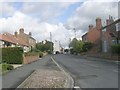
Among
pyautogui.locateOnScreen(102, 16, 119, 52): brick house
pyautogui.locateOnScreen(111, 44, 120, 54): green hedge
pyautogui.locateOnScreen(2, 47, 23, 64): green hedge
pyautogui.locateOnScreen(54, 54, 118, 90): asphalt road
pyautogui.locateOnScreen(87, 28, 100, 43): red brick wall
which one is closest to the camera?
pyautogui.locateOnScreen(54, 54, 118, 90): asphalt road

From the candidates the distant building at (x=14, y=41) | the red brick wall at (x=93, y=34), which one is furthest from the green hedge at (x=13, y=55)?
the red brick wall at (x=93, y=34)

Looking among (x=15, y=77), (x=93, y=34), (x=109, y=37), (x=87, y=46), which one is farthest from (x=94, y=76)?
(x=93, y=34)

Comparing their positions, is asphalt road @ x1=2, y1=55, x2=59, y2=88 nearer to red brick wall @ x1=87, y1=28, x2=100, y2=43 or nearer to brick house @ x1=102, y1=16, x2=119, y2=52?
brick house @ x1=102, y1=16, x2=119, y2=52

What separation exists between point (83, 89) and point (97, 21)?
82.5 meters

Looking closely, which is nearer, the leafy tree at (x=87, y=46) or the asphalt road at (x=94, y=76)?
the asphalt road at (x=94, y=76)

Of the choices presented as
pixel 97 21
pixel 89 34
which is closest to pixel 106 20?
pixel 97 21

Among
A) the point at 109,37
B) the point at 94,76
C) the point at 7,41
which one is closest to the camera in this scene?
the point at 94,76

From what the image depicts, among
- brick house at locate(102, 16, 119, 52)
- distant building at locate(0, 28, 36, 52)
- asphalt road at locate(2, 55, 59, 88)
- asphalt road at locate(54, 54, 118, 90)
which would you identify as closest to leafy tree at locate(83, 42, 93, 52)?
brick house at locate(102, 16, 119, 52)

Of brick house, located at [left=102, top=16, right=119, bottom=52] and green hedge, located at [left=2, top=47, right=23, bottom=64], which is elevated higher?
brick house, located at [left=102, top=16, right=119, bottom=52]

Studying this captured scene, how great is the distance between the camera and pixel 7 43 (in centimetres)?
6544

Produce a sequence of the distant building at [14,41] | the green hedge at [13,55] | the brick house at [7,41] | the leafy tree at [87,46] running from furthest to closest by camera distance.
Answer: the leafy tree at [87,46] < the distant building at [14,41] < the brick house at [7,41] < the green hedge at [13,55]

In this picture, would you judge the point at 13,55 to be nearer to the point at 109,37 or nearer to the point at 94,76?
the point at 94,76

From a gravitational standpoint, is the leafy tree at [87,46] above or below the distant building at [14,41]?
below

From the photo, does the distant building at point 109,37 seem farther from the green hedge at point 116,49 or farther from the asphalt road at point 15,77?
the asphalt road at point 15,77
